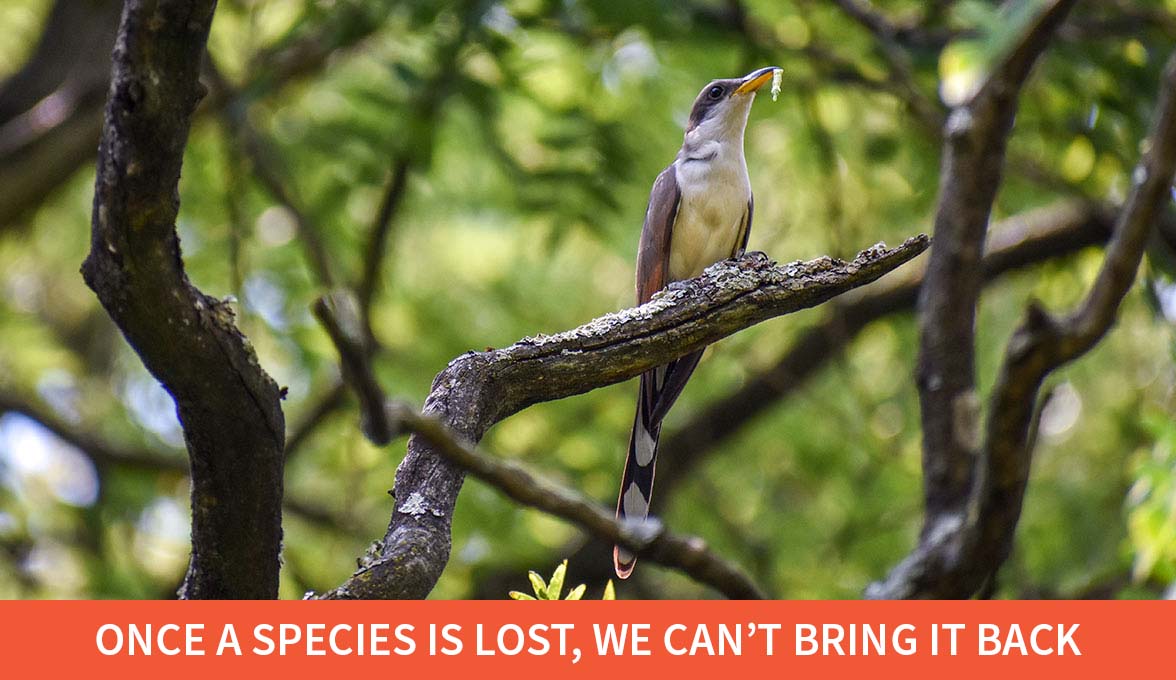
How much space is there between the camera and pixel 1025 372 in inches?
200

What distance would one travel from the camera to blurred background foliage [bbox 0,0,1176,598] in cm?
746

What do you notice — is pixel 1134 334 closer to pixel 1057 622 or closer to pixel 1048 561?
pixel 1048 561

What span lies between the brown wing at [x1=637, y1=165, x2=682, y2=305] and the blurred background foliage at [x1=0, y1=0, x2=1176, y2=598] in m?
1.24

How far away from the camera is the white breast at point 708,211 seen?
5992 mm

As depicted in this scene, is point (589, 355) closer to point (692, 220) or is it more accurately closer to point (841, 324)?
point (692, 220)

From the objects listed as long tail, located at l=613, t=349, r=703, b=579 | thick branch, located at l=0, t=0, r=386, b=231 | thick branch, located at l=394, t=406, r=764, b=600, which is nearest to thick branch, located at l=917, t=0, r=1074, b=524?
thick branch, located at l=394, t=406, r=764, b=600

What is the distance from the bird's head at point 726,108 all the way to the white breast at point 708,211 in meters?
0.12

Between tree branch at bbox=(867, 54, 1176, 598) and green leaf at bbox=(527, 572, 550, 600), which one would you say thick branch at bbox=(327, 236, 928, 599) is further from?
tree branch at bbox=(867, 54, 1176, 598)

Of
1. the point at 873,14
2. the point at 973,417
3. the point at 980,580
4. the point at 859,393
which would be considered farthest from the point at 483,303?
the point at 980,580

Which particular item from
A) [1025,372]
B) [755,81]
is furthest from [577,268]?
[1025,372]

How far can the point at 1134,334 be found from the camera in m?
10.8

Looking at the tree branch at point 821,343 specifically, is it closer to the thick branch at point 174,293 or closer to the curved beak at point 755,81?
the curved beak at point 755,81

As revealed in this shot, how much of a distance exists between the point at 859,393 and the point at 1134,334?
3.49m

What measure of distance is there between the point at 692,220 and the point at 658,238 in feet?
0.66
